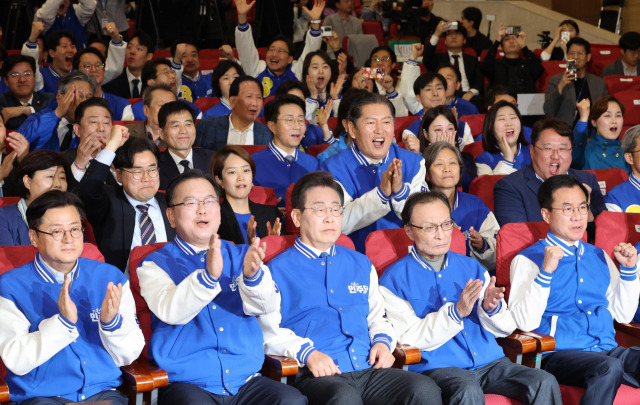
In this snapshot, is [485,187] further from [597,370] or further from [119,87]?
[119,87]

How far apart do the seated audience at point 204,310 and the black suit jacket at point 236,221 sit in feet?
1.62

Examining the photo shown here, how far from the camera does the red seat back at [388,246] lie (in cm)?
343

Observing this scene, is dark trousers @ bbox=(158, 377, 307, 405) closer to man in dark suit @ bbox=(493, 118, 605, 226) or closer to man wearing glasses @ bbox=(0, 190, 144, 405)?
man wearing glasses @ bbox=(0, 190, 144, 405)

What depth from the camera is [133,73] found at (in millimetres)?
6707

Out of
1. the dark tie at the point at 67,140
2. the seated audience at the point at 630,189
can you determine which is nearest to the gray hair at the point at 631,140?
the seated audience at the point at 630,189

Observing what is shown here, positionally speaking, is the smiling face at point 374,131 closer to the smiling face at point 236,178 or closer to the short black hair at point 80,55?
the smiling face at point 236,178

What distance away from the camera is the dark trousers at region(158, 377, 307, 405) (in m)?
2.71

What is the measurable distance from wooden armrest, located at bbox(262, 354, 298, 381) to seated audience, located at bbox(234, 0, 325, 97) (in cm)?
410

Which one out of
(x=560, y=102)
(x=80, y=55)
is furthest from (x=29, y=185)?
(x=560, y=102)

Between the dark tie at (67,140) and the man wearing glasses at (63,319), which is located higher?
the dark tie at (67,140)

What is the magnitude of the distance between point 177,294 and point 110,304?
0.79 ft

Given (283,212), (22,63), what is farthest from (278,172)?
(22,63)

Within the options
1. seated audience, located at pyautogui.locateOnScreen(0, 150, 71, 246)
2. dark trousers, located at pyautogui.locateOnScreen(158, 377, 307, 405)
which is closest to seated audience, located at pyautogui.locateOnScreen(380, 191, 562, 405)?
dark trousers, located at pyautogui.locateOnScreen(158, 377, 307, 405)

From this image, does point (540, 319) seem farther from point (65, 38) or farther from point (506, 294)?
point (65, 38)
